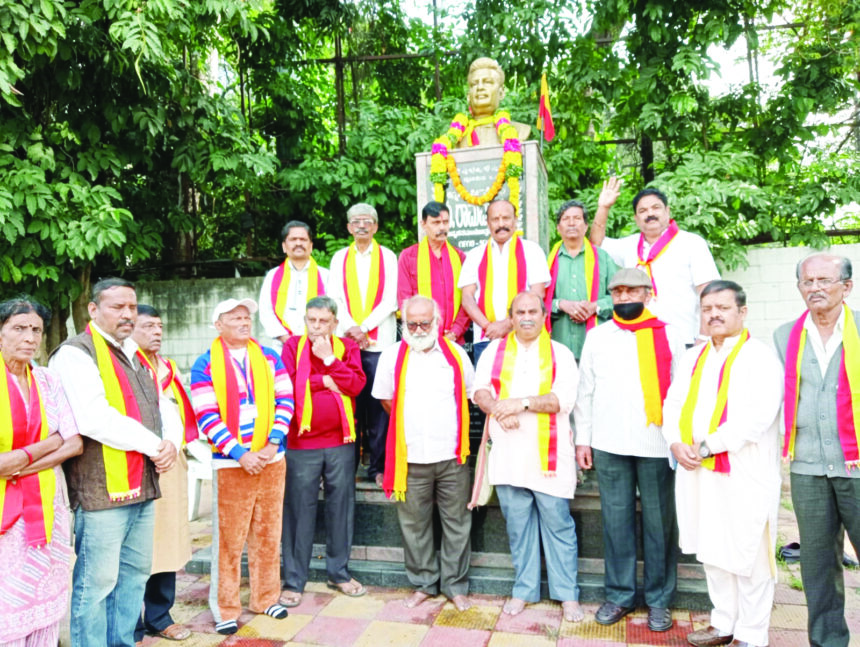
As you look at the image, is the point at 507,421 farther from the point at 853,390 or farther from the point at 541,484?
the point at 853,390

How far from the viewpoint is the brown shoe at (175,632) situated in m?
3.35

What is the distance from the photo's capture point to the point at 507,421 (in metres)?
3.50

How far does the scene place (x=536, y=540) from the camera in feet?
11.8

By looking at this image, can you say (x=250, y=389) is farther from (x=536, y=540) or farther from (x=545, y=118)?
(x=545, y=118)

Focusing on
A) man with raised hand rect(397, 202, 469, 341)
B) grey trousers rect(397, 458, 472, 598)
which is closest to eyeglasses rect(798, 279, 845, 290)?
grey trousers rect(397, 458, 472, 598)

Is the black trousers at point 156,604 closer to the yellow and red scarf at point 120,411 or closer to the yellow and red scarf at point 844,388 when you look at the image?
the yellow and red scarf at point 120,411

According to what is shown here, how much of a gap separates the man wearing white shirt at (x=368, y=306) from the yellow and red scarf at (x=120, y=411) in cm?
174

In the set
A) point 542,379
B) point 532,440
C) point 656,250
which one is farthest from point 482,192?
point 532,440

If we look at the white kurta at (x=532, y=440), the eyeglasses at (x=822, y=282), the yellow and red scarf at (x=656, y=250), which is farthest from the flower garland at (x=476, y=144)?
the eyeglasses at (x=822, y=282)

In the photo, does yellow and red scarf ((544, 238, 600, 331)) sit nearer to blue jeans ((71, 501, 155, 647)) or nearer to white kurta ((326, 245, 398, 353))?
white kurta ((326, 245, 398, 353))

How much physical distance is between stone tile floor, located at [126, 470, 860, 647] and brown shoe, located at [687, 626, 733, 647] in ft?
0.19

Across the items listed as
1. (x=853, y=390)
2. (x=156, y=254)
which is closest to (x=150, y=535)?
(x=853, y=390)

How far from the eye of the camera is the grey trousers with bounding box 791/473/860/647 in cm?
281

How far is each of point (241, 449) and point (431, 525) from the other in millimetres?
1183
